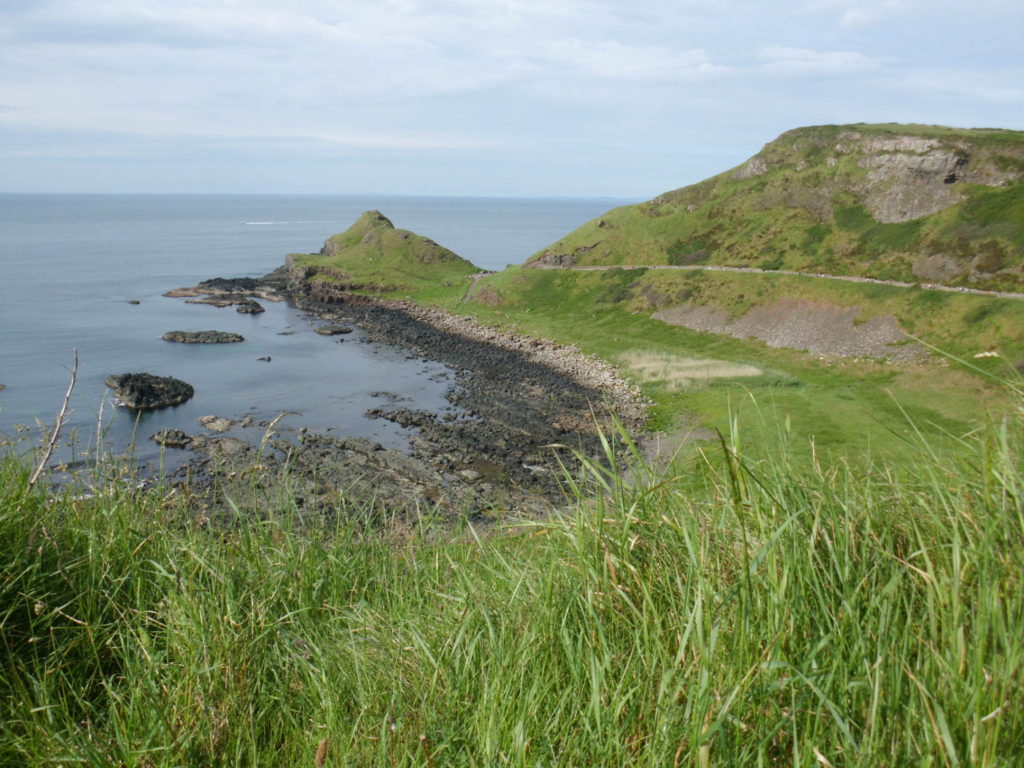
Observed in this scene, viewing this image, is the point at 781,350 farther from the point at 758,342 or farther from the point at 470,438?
the point at 470,438

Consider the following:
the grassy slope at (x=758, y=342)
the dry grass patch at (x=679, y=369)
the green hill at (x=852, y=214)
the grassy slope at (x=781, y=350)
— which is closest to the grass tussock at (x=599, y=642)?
the grassy slope at (x=758, y=342)

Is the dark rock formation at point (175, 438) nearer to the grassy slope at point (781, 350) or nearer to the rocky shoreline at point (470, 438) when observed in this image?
the rocky shoreline at point (470, 438)

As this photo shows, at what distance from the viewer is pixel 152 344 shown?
214 ft

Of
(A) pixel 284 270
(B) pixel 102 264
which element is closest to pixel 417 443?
(A) pixel 284 270

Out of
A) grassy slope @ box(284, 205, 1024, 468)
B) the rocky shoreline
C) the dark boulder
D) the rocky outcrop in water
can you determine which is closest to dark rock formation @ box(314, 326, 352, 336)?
the rocky outcrop in water

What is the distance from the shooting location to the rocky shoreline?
32.3 meters

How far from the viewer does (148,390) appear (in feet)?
154

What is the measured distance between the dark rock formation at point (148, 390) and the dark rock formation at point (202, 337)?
1799 cm

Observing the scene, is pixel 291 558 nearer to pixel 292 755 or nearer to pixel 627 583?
pixel 292 755

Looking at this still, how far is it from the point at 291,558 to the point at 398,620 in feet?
5.52

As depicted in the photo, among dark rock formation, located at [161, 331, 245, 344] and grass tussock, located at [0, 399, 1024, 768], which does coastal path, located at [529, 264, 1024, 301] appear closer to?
dark rock formation, located at [161, 331, 245, 344]

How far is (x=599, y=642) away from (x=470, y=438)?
38.5 m

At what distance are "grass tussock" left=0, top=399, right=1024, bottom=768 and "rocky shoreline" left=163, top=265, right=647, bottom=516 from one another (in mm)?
12288

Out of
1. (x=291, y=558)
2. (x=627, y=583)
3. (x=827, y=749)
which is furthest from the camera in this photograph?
(x=291, y=558)
